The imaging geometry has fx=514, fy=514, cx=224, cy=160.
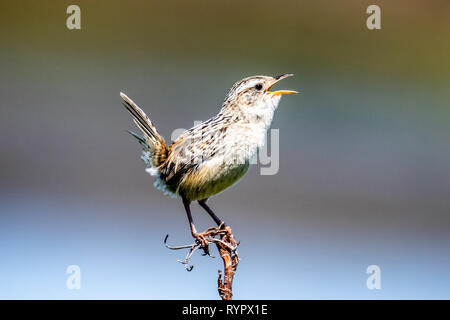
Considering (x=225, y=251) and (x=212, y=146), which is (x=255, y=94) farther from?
(x=225, y=251)

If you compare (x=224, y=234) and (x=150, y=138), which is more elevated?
(x=150, y=138)

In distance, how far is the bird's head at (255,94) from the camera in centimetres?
301

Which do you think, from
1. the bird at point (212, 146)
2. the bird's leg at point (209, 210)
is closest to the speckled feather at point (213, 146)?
the bird at point (212, 146)

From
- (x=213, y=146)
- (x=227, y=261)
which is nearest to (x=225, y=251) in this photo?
(x=227, y=261)

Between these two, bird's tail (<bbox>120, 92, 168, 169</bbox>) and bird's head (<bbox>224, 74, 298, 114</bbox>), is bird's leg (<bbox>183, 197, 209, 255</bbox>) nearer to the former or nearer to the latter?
bird's tail (<bbox>120, 92, 168, 169</bbox>)

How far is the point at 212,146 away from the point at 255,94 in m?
0.49

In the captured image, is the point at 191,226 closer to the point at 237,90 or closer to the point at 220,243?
the point at 220,243

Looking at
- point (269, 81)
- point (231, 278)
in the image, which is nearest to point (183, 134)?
point (269, 81)

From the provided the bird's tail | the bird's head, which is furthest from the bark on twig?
the bird's head

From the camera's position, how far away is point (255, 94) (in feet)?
10.0

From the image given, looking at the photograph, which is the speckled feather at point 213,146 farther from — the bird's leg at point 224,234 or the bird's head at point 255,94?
the bird's leg at point 224,234

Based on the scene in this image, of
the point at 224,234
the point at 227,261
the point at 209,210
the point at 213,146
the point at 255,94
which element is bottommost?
the point at 227,261

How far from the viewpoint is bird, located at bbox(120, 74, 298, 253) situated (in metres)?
2.72

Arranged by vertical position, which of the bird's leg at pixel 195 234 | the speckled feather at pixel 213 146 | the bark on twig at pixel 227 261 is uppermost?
the speckled feather at pixel 213 146
